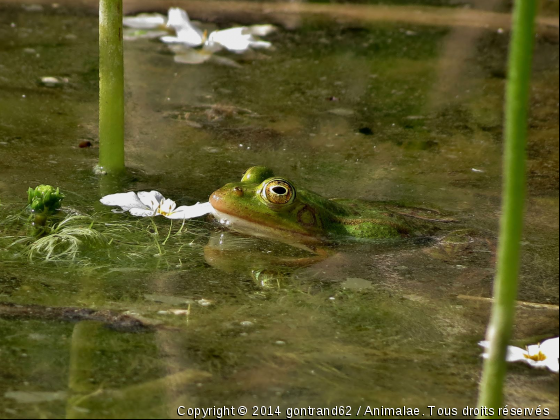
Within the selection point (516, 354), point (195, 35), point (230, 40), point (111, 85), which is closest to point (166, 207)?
point (111, 85)

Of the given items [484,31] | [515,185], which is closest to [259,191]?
[515,185]

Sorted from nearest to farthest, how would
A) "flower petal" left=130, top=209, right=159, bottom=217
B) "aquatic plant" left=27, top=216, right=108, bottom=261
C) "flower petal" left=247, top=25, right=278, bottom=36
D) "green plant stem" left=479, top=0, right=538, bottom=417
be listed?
"green plant stem" left=479, top=0, right=538, bottom=417 → "aquatic plant" left=27, top=216, right=108, bottom=261 → "flower petal" left=130, top=209, right=159, bottom=217 → "flower petal" left=247, top=25, right=278, bottom=36

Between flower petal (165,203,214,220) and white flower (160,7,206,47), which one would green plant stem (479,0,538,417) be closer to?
flower petal (165,203,214,220)

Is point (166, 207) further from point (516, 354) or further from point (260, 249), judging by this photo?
point (516, 354)

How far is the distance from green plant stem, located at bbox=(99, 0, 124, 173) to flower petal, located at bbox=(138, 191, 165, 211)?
42cm

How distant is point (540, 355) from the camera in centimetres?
218

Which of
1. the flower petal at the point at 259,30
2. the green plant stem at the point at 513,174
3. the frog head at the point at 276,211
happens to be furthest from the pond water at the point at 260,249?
the green plant stem at the point at 513,174

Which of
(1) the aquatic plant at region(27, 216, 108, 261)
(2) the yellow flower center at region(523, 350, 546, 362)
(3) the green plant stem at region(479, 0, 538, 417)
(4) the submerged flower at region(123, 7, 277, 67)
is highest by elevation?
(3) the green plant stem at region(479, 0, 538, 417)

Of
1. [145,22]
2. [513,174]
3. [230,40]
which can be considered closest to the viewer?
[513,174]

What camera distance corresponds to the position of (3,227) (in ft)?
9.55

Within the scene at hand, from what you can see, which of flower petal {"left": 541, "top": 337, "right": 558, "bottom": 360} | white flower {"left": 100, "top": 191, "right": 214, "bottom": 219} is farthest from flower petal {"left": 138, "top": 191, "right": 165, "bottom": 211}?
flower petal {"left": 541, "top": 337, "right": 558, "bottom": 360}

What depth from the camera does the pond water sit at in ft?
6.59

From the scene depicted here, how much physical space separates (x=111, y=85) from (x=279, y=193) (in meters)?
0.90

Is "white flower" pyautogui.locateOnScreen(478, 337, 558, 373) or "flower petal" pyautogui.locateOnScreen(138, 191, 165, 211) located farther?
"flower petal" pyautogui.locateOnScreen(138, 191, 165, 211)
